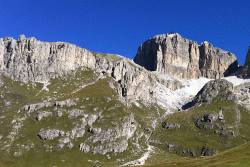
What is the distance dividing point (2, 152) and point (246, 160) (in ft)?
556

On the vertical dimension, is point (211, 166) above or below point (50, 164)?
above

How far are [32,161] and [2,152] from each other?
77.4ft

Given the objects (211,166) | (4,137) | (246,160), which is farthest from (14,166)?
(246,160)

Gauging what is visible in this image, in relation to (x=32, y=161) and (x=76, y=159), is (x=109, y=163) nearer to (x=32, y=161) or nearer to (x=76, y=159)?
(x=76, y=159)

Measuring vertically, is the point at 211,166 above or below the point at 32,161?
above

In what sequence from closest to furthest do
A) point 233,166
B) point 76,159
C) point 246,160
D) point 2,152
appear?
point 233,166, point 246,160, point 2,152, point 76,159

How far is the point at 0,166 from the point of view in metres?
164

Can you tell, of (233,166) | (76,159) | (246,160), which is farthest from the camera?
(76,159)

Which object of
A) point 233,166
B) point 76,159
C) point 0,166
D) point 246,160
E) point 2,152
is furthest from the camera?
point 76,159

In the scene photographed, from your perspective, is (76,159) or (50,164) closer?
(50,164)

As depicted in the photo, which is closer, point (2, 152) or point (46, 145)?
point (2, 152)

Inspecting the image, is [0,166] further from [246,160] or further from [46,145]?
[246,160]

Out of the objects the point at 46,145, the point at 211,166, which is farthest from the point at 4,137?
the point at 211,166

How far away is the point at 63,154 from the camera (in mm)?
195625
